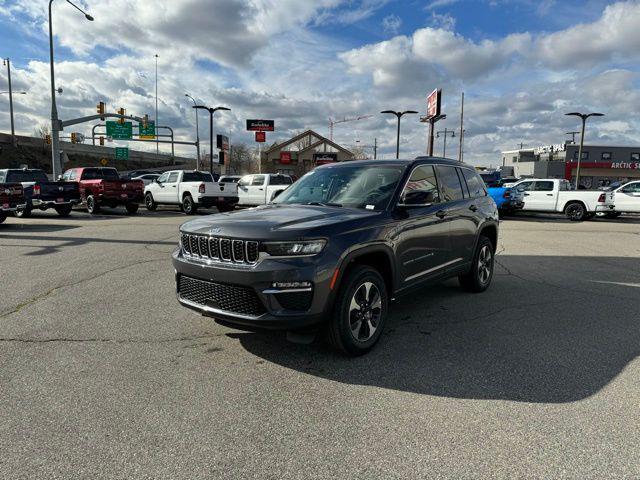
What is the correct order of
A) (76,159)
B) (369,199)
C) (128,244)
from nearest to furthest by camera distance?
(369,199) → (128,244) → (76,159)

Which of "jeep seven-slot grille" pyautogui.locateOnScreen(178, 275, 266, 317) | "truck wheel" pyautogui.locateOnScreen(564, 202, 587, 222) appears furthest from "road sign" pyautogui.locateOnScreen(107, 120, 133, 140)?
"jeep seven-slot grille" pyautogui.locateOnScreen(178, 275, 266, 317)

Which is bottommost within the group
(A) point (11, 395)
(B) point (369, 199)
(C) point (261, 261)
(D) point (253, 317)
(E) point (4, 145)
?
(A) point (11, 395)

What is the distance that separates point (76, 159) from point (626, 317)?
79.7 metres

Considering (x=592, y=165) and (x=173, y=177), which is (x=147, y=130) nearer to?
(x=173, y=177)

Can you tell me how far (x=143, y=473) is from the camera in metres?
2.56

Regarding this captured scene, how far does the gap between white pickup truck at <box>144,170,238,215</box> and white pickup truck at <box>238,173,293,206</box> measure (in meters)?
1.28

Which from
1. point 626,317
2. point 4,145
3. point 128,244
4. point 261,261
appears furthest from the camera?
point 4,145

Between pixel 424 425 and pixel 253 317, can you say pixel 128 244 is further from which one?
pixel 424 425

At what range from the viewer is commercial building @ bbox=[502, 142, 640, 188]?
72750mm

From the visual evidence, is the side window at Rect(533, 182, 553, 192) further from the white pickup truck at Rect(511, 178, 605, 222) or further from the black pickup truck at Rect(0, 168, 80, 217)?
the black pickup truck at Rect(0, 168, 80, 217)

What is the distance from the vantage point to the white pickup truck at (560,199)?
63.1ft

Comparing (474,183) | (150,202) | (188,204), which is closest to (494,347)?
(474,183)

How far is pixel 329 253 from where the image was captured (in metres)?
3.76

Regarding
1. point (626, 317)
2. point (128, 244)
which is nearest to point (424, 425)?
point (626, 317)
